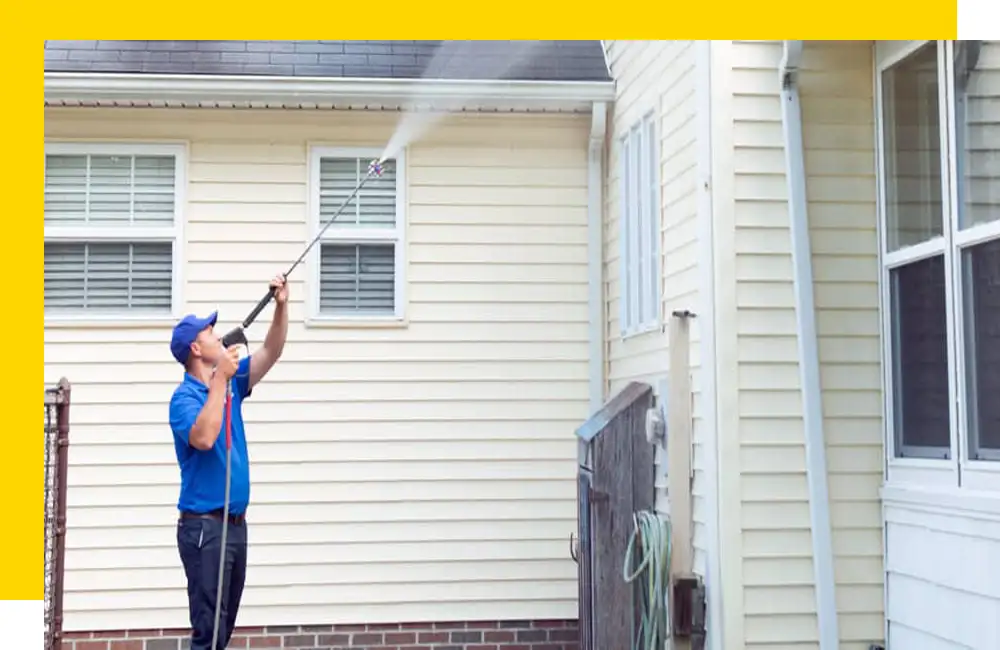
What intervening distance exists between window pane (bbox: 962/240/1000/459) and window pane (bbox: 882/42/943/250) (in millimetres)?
266

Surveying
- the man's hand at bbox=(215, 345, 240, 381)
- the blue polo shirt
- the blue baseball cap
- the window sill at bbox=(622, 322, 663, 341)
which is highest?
the window sill at bbox=(622, 322, 663, 341)

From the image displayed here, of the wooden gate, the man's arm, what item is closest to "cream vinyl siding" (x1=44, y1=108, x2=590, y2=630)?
the wooden gate

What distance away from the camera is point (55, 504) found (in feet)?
13.0

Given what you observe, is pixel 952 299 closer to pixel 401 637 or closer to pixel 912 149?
pixel 912 149

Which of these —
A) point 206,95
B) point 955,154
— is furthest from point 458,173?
point 955,154

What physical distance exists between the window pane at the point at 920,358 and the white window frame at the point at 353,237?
2.47 metres

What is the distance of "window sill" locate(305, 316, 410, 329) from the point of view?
5672mm

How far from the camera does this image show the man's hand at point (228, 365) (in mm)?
3538

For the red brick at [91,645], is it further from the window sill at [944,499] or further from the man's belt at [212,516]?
the window sill at [944,499]

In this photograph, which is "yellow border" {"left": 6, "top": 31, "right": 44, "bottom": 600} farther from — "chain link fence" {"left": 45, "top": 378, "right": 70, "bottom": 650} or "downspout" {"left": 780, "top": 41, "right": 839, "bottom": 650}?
"downspout" {"left": 780, "top": 41, "right": 839, "bottom": 650}

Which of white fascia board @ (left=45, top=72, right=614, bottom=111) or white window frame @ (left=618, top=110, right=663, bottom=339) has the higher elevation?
white fascia board @ (left=45, top=72, right=614, bottom=111)

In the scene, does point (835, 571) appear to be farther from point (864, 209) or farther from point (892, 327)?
point (864, 209)

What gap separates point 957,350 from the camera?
3547mm

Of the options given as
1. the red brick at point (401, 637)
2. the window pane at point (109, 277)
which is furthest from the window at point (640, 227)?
the window pane at point (109, 277)
